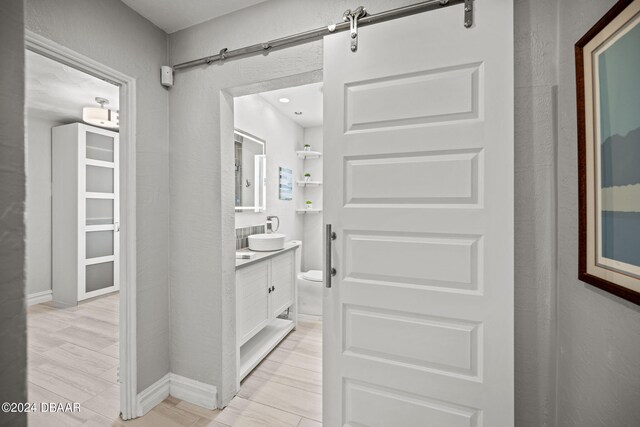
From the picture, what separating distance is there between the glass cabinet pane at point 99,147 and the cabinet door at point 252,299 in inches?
133

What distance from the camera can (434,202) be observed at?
1.28 metres

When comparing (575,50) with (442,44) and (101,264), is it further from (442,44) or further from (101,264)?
(101,264)

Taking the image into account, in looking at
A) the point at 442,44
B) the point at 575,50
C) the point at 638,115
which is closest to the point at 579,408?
the point at 638,115

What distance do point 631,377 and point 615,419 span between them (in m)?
0.16

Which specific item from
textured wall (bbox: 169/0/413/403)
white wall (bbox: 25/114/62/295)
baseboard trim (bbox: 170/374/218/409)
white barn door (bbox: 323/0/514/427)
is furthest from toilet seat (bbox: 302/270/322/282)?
white wall (bbox: 25/114/62/295)

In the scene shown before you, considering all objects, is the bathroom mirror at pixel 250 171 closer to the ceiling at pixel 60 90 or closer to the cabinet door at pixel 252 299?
the cabinet door at pixel 252 299

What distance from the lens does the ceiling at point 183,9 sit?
5.60 feet

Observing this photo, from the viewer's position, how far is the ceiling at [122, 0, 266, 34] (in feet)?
5.60

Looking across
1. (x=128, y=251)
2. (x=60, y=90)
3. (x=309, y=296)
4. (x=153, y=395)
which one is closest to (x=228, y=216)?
(x=128, y=251)

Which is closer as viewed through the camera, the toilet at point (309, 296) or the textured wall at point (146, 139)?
the textured wall at point (146, 139)

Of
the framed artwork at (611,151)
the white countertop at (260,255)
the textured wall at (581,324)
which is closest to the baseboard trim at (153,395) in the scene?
the white countertop at (260,255)

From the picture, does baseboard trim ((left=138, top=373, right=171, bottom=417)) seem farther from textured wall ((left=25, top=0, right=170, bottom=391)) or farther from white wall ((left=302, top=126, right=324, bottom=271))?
white wall ((left=302, top=126, right=324, bottom=271))

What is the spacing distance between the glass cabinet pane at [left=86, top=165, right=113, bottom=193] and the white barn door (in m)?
4.09

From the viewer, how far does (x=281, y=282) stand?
9.21 feet
